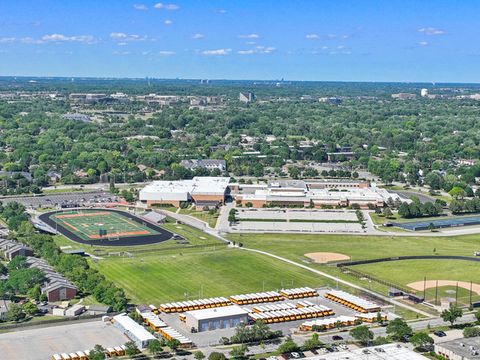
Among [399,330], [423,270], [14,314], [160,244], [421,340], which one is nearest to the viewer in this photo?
[421,340]

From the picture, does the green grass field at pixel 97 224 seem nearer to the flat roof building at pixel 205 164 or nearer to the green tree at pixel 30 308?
the green tree at pixel 30 308

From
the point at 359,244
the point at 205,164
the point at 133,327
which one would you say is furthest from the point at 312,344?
the point at 205,164

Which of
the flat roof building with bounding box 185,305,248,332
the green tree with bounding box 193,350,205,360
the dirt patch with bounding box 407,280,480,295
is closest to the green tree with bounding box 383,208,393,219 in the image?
the dirt patch with bounding box 407,280,480,295

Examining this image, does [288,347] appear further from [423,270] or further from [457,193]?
[457,193]

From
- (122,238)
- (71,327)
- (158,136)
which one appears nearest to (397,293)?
(71,327)

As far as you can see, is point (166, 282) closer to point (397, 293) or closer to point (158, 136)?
point (397, 293)

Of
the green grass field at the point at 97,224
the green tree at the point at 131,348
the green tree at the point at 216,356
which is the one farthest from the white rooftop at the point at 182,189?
the green tree at the point at 216,356
